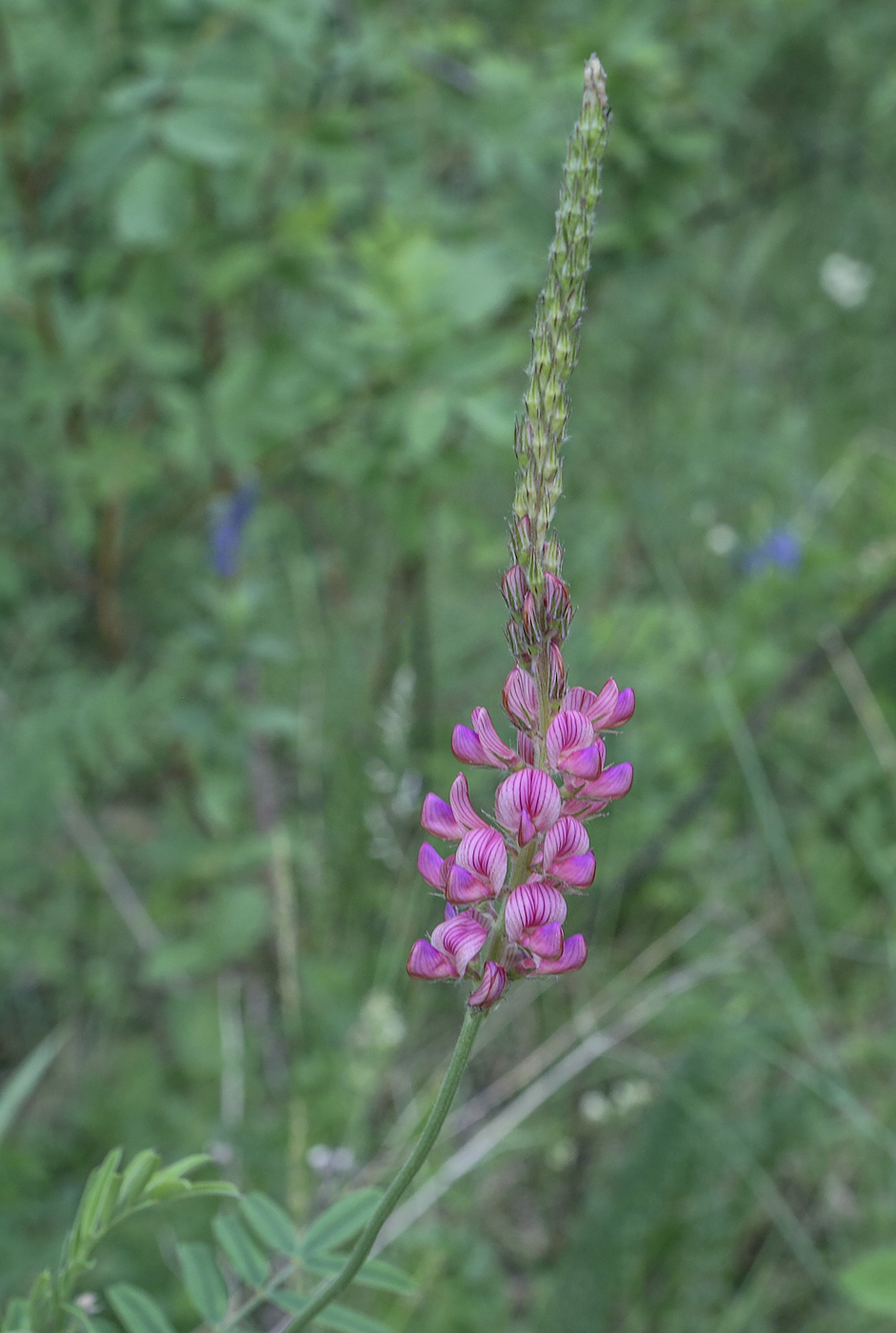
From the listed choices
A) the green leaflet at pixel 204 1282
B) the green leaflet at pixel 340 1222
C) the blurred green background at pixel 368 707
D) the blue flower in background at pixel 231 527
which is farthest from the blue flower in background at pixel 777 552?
the green leaflet at pixel 204 1282

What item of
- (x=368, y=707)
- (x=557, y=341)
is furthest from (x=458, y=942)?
(x=368, y=707)

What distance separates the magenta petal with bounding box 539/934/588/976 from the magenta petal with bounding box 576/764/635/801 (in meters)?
0.08

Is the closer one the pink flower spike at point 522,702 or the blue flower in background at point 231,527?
the pink flower spike at point 522,702

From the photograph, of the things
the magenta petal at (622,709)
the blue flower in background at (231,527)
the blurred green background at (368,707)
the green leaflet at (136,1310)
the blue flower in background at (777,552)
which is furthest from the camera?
the blue flower in background at (777,552)

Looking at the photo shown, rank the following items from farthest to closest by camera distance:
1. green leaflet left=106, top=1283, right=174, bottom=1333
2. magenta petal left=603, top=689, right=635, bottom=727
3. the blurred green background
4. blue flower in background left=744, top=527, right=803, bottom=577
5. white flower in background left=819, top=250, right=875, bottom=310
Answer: white flower in background left=819, top=250, right=875, bottom=310 → blue flower in background left=744, top=527, right=803, bottom=577 → the blurred green background → green leaflet left=106, top=1283, right=174, bottom=1333 → magenta petal left=603, top=689, right=635, bottom=727

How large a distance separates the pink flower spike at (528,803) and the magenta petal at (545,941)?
0.05 metres

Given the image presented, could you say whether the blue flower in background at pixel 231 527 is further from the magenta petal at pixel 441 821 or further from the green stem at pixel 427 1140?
the green stem at pixel 427 1140

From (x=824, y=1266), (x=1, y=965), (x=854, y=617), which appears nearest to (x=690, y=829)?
(x=854, y=617)

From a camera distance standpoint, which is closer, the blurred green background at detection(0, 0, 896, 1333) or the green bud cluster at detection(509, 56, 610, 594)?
the green bud cluster at detection(509, 56, 610, 594)

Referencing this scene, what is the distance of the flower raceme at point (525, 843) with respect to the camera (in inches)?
25.9

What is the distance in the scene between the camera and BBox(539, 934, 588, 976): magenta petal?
651mm

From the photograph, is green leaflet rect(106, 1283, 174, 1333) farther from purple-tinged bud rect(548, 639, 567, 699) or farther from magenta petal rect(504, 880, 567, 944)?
purple-tinged bud rect(548, 639, 567, 699)

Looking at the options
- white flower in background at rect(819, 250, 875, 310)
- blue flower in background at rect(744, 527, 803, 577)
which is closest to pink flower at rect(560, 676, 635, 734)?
blue flower in background at rect(744, 527, 803, 577)

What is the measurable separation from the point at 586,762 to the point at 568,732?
2cm
